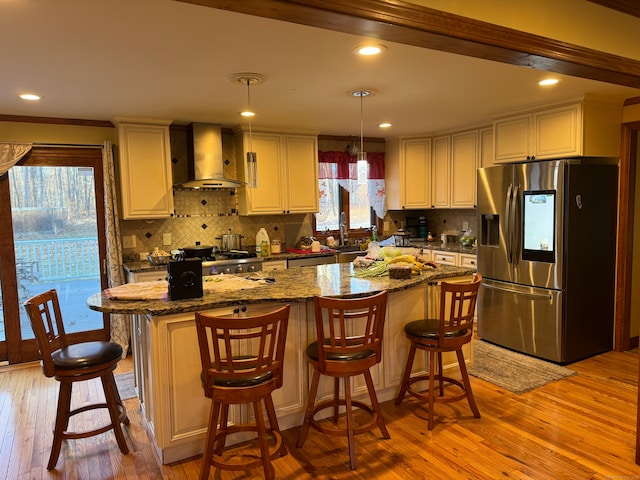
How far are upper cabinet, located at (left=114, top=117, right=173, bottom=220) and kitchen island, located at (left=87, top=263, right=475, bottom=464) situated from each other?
5.93 ft

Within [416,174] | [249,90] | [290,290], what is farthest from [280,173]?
[290,290]

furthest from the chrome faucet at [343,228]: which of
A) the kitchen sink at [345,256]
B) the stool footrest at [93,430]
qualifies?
the stool footrest at [93,430]

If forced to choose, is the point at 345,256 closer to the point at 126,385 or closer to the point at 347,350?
the point at 126,385

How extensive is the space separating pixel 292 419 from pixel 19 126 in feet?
12.2

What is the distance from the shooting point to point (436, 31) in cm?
169

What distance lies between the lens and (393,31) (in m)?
1.65

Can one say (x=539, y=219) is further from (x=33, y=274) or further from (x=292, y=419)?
(x=33, y=274)

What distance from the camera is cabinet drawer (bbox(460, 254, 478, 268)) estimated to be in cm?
506

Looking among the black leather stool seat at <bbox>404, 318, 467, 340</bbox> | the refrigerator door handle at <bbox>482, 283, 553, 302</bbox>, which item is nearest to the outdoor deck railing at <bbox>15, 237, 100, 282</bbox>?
the black leather stool seat at <bbox>404, 318, 467, 340</bbox>

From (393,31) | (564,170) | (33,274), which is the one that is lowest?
(33,274)

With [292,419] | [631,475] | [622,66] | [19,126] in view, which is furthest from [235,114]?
[631,475]

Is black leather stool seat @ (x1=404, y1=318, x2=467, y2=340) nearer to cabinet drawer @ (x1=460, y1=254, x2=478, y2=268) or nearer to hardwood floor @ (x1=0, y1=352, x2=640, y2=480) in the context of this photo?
hardwood floor @ (x1=0, y1=352, x2=640, y2=480)

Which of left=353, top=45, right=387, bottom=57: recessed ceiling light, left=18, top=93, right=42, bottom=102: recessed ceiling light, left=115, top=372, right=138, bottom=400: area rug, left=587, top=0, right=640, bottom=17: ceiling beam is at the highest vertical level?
left=587, top=0, right=640, bottom=17: ceiling beam

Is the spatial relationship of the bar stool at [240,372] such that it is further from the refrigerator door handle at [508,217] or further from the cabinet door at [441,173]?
the cabinet door at [441,173]
